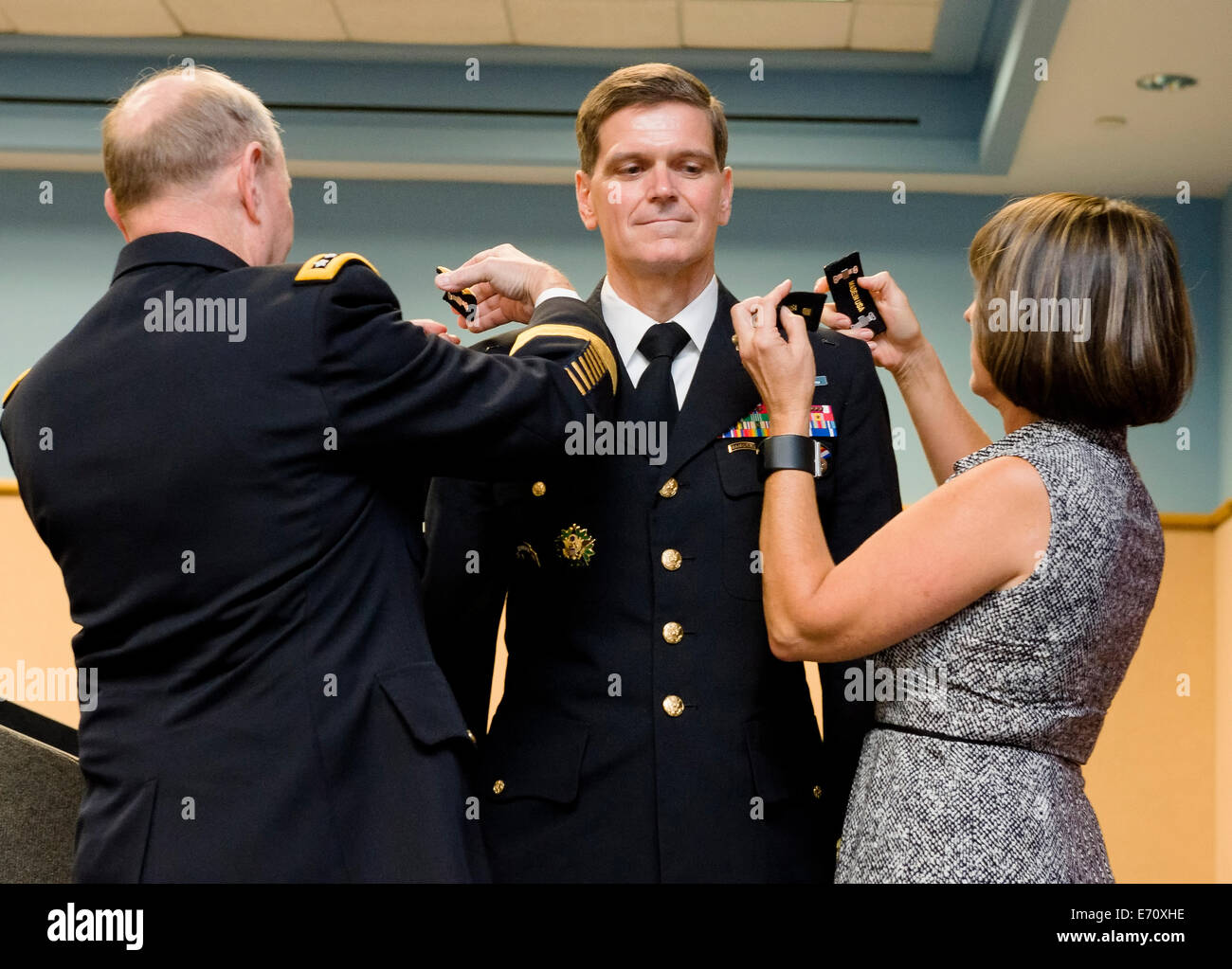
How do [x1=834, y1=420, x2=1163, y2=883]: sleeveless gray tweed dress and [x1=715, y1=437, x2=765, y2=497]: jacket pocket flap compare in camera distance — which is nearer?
[x1=834, y1=420, x2=1163, y2=883]: sleeveless gray tweed dress

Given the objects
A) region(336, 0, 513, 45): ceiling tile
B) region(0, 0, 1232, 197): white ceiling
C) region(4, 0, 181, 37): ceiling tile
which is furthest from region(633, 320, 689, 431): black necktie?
region(4, 0, 181, 37): ceiling tile

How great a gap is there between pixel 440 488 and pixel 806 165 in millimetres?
3413

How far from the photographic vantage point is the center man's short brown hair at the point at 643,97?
1979 millimetres

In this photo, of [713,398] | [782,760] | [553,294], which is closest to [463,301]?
[553,294]

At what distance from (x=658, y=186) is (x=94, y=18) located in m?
3.69

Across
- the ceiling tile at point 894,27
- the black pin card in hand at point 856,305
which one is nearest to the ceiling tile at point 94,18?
the ceiling tile at point 894,27

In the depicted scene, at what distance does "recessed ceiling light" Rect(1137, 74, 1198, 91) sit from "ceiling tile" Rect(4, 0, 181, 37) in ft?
10.7

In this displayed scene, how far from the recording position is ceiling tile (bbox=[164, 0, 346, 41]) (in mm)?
4711

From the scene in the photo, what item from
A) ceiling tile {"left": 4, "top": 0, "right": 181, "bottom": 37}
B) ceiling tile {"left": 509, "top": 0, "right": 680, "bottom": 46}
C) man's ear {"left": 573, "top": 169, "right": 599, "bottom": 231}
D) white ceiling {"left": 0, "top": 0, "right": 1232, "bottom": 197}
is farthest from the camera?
ceiling tile {"left": 4, "top": 0, "right": 181, "bottom": 37}

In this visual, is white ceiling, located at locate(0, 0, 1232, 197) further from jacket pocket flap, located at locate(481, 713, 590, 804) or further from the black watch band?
jacket pocket flap, located at locate(481, 713, 590, 804)

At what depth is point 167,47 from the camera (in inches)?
195

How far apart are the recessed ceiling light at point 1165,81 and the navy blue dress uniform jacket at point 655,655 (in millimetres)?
2917

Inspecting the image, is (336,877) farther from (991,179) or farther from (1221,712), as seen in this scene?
(991,179)
